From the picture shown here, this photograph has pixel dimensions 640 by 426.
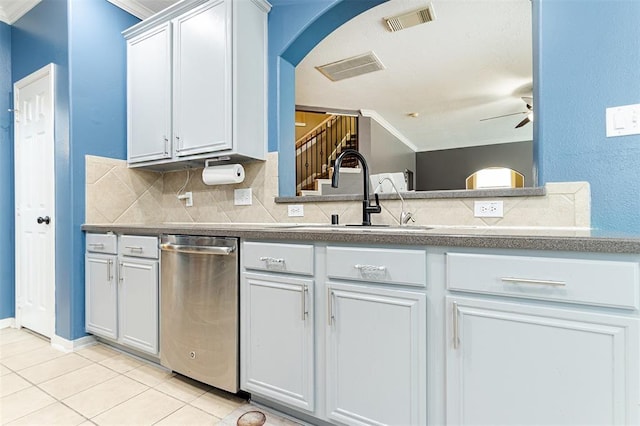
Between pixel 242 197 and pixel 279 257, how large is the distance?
1.12 meters

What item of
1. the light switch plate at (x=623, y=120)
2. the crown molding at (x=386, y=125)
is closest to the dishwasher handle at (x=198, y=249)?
the light switch plate at (x=623, y=120)

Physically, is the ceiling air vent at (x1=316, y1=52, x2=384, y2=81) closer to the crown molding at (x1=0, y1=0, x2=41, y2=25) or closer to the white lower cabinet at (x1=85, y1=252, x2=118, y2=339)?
the crown molding at (x1=0, y1=0, x2=41, y2=25)

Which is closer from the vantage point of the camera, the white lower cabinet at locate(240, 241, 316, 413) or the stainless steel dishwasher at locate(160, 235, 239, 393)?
the white lower cabinet at locate(240, 241, 316, 413)

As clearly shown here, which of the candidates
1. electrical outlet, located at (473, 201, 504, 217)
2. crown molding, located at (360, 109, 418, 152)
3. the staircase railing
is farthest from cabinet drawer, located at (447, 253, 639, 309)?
the staircase railing

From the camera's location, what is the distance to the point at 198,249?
5.69ft

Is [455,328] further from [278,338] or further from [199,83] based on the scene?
[199,83]

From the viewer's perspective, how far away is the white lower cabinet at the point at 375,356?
118 centimetres

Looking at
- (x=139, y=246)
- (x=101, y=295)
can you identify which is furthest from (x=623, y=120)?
(x=101, y=295)

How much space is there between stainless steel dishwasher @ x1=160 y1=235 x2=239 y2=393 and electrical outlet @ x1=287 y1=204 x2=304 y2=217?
2.17 feet

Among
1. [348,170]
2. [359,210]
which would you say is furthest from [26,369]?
[348,170]

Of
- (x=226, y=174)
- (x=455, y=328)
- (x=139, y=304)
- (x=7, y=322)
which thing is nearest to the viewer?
(x=455, y=328)

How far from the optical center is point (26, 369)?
2.12 m

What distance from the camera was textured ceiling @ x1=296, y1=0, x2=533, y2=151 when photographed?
2.92 metres

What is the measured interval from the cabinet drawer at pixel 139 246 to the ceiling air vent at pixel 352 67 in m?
2.86
